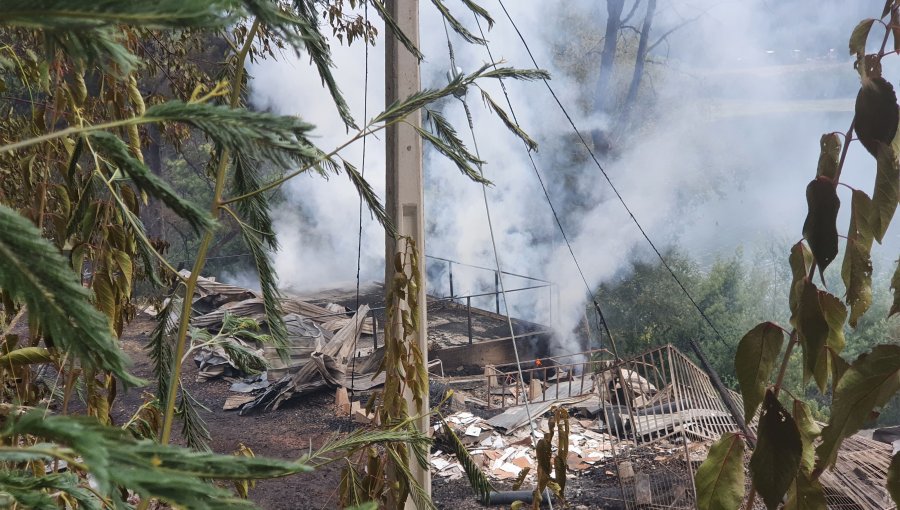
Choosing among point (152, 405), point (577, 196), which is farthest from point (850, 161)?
point (152, 405)

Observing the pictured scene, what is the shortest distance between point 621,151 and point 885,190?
9.42m

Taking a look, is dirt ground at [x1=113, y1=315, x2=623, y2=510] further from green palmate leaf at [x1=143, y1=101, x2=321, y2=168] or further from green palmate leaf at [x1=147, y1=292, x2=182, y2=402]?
green palmate leaf at [x1=143, y1=101, x2=321, y2=168]

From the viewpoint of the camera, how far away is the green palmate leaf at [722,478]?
48 cm

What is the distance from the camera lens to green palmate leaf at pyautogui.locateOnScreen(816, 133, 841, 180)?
1.67ft

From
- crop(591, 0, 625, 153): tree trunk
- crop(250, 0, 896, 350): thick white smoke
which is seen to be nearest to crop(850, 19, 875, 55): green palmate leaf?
crop(250, 0, 896, 350): thick white smoke

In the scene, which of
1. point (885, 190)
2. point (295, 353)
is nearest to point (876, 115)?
point (885, 190)

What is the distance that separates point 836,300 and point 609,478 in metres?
4.21

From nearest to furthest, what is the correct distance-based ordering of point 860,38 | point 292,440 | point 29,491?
point 29,491, point 860,38, point 292,440

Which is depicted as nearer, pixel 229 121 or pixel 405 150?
pixel 229 121

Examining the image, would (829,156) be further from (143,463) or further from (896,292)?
(143,463)

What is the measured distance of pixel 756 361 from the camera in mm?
488

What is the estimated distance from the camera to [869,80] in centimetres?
47

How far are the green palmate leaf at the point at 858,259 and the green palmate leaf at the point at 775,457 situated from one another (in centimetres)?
9

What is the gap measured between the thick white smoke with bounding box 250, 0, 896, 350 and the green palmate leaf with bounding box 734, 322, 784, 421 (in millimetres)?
7940
